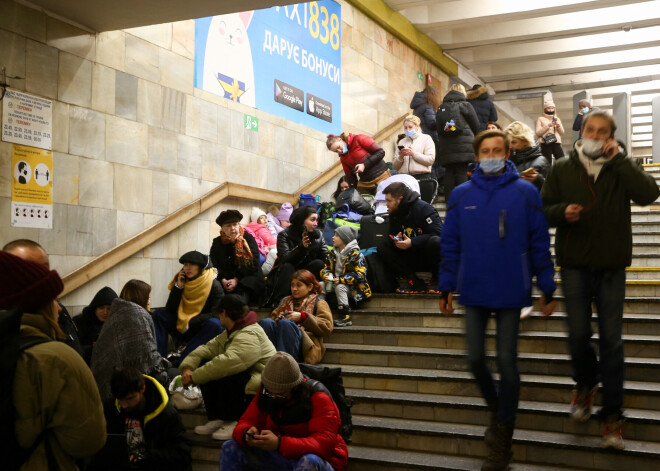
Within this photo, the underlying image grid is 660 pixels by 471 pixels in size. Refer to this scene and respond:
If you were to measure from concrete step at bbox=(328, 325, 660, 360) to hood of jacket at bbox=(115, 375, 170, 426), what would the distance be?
245cm

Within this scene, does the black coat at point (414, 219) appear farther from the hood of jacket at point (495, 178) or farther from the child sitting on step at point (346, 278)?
the hood of jacket at point (495, 178)

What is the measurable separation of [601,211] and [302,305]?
300 centimetres

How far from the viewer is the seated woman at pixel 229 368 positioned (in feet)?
16.8

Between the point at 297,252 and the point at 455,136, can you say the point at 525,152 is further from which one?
the point at 297,252

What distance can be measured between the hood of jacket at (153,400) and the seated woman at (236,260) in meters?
3.14

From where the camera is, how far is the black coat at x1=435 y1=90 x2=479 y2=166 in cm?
920

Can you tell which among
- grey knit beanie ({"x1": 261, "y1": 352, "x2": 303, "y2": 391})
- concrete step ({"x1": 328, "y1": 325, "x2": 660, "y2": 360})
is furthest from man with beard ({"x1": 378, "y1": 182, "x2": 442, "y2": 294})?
grey knit beanie ({"x1": 261, "y1": 352, "x2": 303, "y2": 391})

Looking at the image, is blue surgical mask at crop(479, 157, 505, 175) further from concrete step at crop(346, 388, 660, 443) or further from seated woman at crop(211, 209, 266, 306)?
seated woman at crop(211, 209, 266, 306)

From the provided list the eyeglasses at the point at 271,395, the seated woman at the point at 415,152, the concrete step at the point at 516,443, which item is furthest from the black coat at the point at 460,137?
the eyeglasses at the point at 271,395

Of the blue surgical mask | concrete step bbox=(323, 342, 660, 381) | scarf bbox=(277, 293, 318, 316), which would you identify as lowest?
concrete step bbox=(323, 342, 660, 381)

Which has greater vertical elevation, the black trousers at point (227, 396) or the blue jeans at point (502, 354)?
the blue jeans at point (502, 354)

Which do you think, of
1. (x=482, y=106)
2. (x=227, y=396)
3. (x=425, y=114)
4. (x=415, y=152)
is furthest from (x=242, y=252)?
(x=425, y=114)

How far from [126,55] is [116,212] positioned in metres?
1.69

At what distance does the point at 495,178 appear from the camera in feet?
12.6
